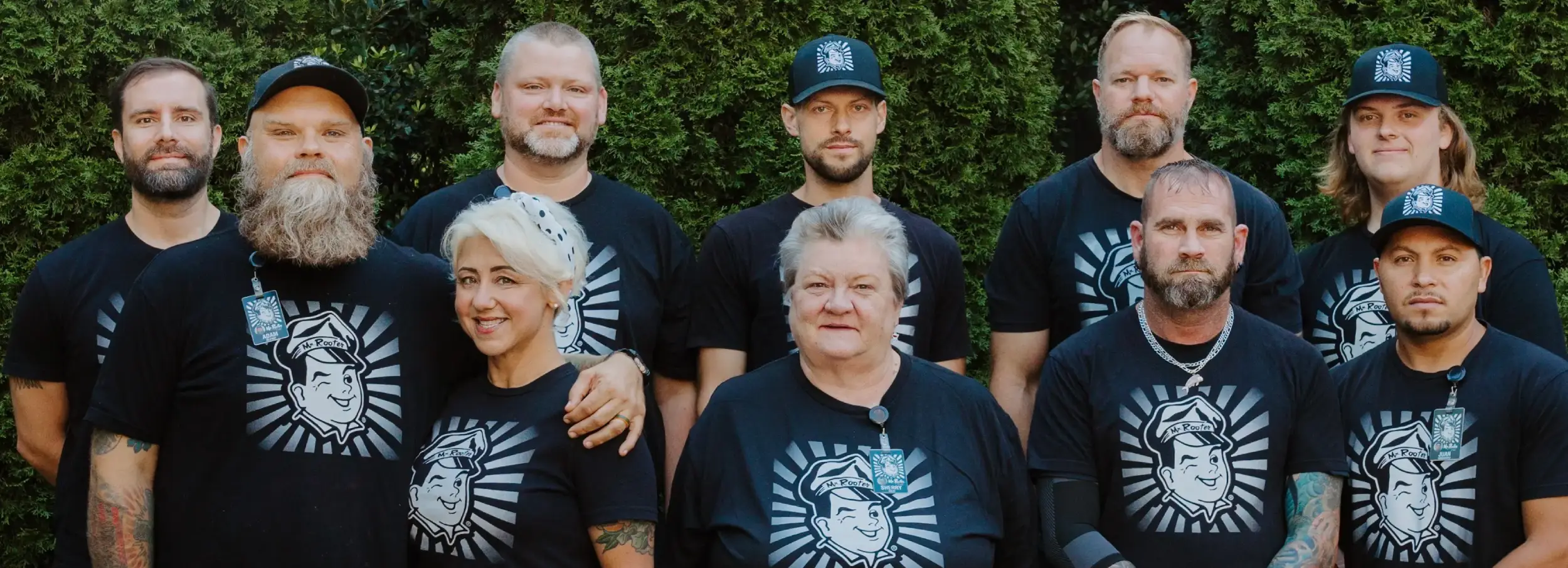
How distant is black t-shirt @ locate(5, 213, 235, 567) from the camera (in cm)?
447

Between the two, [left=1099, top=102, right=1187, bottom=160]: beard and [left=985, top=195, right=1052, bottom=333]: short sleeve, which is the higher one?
[left=1099, top=102, right=1187, bottom=160]: beard

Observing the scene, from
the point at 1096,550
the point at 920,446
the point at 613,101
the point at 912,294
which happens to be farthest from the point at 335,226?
the point at 613,101

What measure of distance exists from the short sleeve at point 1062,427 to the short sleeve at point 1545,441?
50.9 inches

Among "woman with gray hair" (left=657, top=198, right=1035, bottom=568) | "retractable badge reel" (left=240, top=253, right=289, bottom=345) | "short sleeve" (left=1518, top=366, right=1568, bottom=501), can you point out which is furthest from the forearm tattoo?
"short sleeve" (left=1518, top=366, right=1568, bottom=501)

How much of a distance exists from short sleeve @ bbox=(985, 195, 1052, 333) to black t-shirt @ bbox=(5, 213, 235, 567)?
2.87 metres

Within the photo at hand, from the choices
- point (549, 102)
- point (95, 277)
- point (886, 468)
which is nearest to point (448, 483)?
point (886, 468)

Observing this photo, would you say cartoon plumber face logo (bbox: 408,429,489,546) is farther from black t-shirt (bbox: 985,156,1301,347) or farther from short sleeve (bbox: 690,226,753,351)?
black t-shirt (bbox: 985,156,1301,347)

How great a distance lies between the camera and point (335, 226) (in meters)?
3.56

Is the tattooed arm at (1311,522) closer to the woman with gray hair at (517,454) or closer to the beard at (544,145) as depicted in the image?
the woman with gray hair at (517,454)

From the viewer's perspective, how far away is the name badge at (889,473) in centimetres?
362

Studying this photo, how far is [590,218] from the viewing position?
184 inches

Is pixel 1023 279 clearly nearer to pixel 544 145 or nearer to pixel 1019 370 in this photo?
pixel 1019 370

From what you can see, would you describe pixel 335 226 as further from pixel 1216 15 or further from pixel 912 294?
pixel 1216 15

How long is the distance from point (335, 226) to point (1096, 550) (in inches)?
86.8
